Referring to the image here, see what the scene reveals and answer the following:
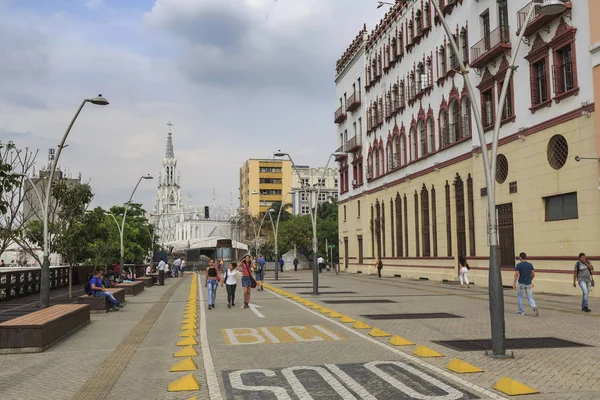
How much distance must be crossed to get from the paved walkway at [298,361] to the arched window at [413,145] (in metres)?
25.6

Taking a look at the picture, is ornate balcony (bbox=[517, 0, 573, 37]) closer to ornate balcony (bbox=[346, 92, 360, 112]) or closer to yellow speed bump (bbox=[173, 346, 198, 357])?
yellow speed bump (bbox=[173, 346, 198, 357])

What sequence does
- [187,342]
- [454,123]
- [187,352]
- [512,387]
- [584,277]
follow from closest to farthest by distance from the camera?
[512,387] → [187,352] → [187,342] → [584,277] → [454,123]

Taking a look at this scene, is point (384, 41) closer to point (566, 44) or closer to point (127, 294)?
point (566, 44)

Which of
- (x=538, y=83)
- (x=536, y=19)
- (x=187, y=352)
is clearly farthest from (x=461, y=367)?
(x=538, y=83)

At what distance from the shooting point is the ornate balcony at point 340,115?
60300mm

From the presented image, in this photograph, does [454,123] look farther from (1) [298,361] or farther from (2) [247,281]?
(1) [298,361]

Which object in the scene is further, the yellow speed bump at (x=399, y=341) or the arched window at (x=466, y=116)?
the arched window at (x=466, y=116)

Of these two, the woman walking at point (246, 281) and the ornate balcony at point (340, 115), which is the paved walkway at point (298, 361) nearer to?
the woman walking at point (246, 281)

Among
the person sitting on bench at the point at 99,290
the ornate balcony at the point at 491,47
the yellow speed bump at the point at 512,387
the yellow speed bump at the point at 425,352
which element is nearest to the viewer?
the yellow speed bump at the point at 512,387

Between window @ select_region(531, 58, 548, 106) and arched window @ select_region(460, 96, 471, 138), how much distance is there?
7180 mm

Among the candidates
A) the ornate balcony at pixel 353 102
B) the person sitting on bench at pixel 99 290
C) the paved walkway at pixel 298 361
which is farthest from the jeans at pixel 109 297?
the ornate balcony at pixel 353 102

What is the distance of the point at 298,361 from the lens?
1019 centimetres

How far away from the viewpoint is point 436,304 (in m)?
21.1

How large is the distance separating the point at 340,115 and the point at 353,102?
495 cm
